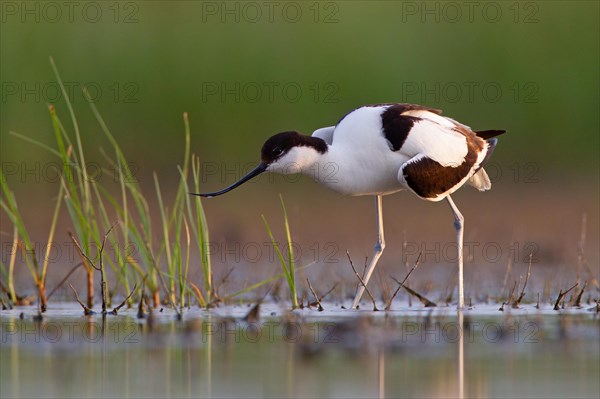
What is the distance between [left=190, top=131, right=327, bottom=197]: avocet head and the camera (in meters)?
8.45

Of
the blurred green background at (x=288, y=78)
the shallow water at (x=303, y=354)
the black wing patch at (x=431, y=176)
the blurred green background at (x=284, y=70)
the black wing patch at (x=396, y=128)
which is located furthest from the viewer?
the blurred green background at (x=284, y=70)

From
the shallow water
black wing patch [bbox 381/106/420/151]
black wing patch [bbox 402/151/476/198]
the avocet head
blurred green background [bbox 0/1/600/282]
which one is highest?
blurred green background [bbox 0/1/600/282]

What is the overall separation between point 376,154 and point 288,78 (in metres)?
7.39

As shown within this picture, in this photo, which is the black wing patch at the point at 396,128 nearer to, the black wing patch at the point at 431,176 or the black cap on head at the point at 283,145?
the black wing patch at the point at 431,176

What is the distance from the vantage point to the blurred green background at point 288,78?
15211 millimetres

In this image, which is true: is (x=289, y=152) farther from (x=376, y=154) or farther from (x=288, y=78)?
(x=288, y=78)

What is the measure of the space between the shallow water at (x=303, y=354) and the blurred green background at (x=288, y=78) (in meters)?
6.88

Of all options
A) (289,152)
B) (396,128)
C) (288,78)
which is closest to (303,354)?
(289,152)

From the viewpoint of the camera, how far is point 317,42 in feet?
53.5

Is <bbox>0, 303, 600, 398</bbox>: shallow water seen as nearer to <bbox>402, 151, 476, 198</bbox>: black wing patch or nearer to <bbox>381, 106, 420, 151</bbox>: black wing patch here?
<bbox>402, 151, 476, 198</bbox>: black wing patch

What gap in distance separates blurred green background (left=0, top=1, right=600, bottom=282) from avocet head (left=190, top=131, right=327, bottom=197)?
20.0 ft

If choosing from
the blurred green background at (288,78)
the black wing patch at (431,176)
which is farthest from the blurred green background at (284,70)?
the black wing patch at (431,176)

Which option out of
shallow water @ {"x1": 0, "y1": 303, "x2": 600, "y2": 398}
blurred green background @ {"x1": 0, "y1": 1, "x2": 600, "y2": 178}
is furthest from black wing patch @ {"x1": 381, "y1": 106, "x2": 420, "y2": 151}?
blurred green background @ {"x1": 0, "y1": 1, "x2": 600, "y2": 178}

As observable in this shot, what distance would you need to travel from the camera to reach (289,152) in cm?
845
